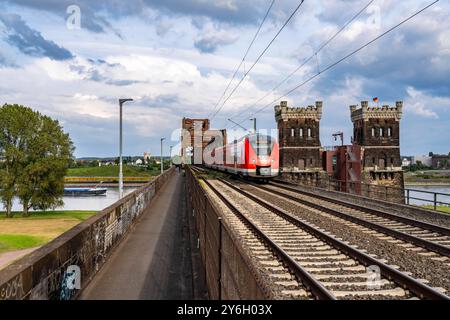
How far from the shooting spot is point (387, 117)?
62688 millimetres

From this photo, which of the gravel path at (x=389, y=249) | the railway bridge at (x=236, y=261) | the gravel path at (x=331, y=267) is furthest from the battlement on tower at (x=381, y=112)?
the gravel path at (x=331, y=267)

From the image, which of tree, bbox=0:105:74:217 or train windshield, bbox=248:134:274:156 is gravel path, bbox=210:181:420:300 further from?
tree, bbox=0:105:74:217

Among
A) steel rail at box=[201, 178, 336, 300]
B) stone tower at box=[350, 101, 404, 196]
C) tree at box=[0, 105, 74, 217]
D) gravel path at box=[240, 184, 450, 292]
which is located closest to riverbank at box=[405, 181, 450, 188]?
stone tower at box=[350, 101, 404, 196]

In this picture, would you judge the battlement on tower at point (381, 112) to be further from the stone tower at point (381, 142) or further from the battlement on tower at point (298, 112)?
the battlement on tower at point (298, 112)

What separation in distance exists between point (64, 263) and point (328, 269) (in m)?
4.85

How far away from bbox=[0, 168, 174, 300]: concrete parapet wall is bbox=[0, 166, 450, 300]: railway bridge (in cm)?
2

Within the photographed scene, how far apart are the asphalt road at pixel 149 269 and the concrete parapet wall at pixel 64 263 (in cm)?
33

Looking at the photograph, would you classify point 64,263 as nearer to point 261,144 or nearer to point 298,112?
point 261,144

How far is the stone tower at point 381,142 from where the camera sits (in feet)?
204

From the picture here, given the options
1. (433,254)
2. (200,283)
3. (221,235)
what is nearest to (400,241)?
(433,254)

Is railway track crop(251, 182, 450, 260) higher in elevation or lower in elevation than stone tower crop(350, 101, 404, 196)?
lower

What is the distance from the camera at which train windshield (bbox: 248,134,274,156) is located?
28469 mm
